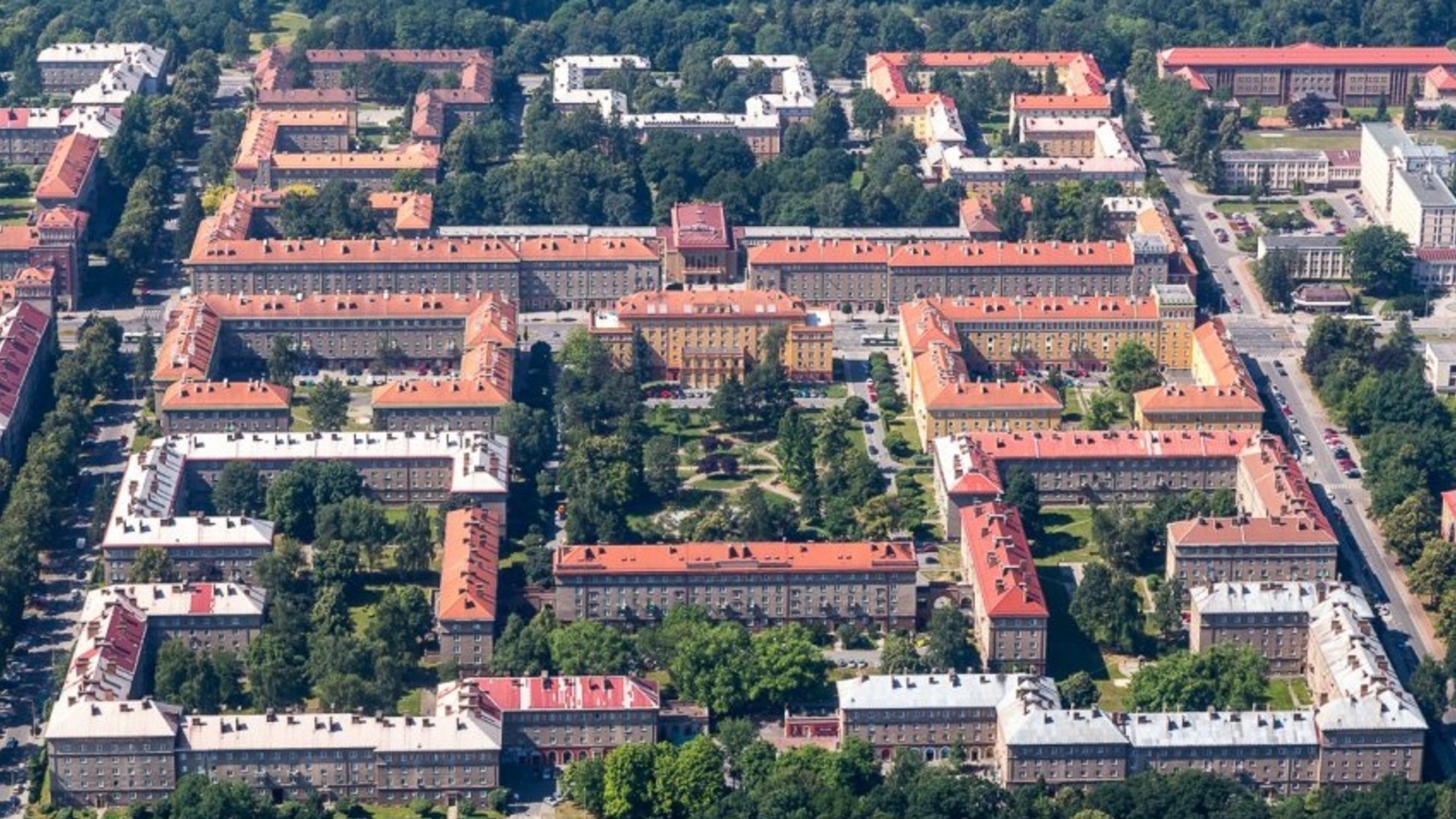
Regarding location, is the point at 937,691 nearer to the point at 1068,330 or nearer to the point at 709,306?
the point at 709,306

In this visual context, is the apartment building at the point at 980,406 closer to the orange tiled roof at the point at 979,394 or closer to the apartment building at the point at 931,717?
the orange tiled roof at the point at 979,394

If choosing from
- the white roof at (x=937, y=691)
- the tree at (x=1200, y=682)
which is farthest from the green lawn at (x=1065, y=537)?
the white roof at (x=937, y=691)

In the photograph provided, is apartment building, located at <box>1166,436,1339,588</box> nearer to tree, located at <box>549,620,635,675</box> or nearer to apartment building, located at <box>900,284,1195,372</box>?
tree, located at <box>549,620,635,675</box>

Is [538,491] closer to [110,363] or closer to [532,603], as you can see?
[532,603]

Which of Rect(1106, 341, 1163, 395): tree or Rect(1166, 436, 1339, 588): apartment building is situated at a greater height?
Rect(1106, 341, 1163, 395): tree

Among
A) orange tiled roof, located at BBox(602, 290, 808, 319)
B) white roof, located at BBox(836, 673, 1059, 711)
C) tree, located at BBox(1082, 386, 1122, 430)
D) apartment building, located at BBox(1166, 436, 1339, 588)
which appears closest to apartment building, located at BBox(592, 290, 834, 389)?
orange tiled roof, located at BBox(602, 290, 808, 319)

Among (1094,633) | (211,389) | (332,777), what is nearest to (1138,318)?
(1094,633)
